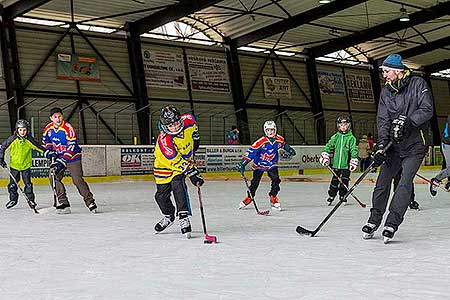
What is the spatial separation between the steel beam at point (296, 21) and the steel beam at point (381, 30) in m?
3.96

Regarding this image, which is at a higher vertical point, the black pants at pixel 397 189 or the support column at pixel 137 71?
the support column at pixel 137 71

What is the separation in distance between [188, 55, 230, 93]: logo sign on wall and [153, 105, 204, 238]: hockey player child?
18.6 m

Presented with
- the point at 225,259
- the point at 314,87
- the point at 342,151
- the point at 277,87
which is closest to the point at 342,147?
the point at 342,151

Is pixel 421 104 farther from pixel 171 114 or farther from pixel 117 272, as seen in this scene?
pixel 117 272

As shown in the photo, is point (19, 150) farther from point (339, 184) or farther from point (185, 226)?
point (339, 184)

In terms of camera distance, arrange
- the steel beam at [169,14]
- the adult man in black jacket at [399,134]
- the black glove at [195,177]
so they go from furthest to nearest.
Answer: the steel beam at [169,14] < the black glove at [195,177] < the adult man in black jacket at [399,134]

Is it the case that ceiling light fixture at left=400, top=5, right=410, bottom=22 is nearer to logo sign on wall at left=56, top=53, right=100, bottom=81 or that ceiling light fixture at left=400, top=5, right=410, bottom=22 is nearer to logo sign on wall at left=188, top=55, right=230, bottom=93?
logo sign on wall at left=188, top=55, right=230, bottom=93

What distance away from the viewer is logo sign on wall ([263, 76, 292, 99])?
26.9 metres

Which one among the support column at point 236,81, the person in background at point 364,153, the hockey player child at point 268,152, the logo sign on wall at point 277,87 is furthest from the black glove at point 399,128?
the logo sign on wall at point 277,87

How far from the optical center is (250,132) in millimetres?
25328

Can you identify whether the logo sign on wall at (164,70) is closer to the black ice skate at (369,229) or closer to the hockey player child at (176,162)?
the hockey player child at (176,162)

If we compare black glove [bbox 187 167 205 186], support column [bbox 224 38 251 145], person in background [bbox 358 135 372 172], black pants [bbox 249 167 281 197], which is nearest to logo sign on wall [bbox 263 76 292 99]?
support column [bbox 224 38 251 145]

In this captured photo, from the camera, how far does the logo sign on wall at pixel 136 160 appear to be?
18531 millimetres

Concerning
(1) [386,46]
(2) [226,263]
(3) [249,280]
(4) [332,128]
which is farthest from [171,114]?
(1) [386,46]
